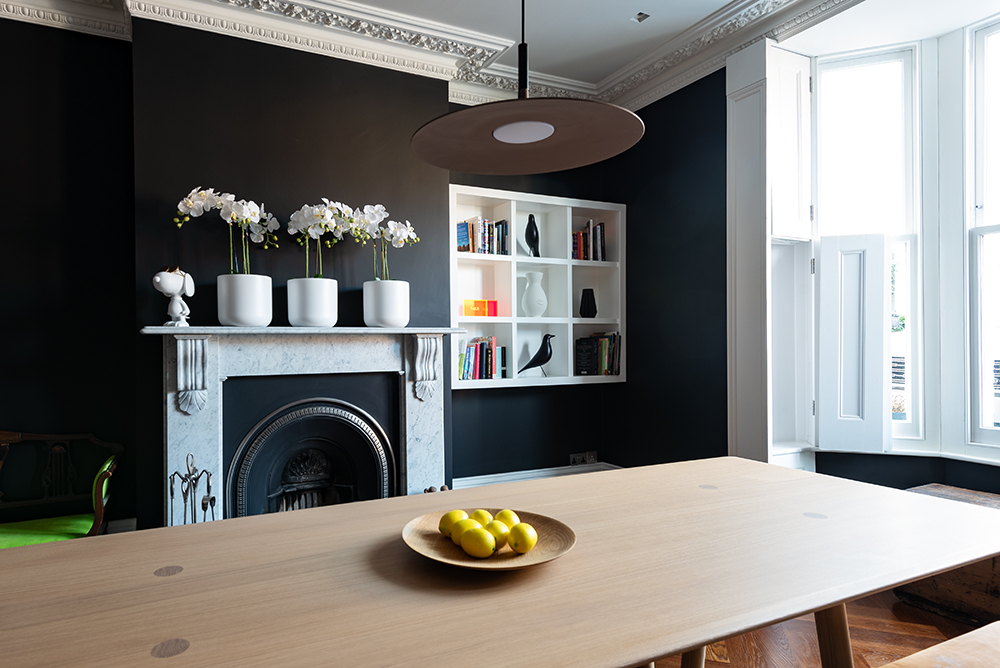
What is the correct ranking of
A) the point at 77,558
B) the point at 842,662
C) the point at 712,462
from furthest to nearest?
the point at 712,462, the point at 842,662, the point at 77,558

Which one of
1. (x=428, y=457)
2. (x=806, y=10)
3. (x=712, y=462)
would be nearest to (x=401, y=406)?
(x=428, y=457)

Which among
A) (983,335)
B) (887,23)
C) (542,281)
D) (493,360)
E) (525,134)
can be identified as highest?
(887,23)

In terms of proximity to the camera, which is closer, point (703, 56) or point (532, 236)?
point (703, 56)

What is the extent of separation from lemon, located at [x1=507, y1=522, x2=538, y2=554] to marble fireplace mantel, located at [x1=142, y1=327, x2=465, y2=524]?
2002mm

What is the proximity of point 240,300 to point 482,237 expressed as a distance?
5.28 ft

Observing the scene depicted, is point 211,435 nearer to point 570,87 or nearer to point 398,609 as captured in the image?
point 398,609

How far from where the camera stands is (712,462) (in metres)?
1.96

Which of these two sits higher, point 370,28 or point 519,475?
point 370,28

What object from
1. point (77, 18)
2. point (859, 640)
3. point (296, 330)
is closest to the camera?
point (859, 640)

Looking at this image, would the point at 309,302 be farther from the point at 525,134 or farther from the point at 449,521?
the point at 449,521

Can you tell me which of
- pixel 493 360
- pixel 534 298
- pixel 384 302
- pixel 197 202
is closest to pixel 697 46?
pixel 534 298

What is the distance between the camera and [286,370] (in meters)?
2.89

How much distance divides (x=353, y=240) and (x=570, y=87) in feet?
6.53

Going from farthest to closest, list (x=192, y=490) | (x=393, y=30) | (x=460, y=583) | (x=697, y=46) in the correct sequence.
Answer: (x=697, y=46) < (x=393, y=30) < (x=192, y=490) < (x=460, y=583)
